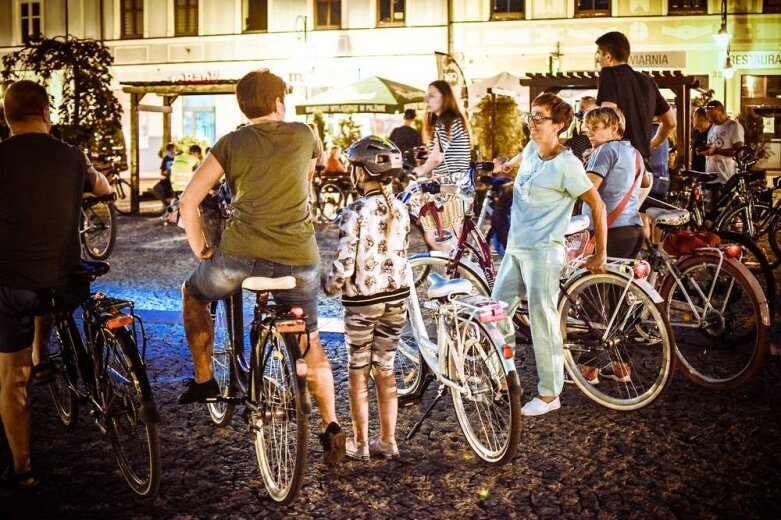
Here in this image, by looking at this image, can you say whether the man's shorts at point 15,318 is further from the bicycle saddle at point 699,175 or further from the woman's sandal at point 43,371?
the bicycle saddle at point 699,175

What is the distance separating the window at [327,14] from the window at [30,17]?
1126 centimetres

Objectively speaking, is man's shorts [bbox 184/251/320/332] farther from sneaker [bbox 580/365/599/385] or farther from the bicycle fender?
sneaker [bbox 580/365/599/385]

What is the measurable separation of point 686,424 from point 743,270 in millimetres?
1162

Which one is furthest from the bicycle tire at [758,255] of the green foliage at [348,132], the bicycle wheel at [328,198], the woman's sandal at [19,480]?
the green foliage at [348,132]

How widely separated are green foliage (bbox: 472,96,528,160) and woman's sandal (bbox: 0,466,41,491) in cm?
1482

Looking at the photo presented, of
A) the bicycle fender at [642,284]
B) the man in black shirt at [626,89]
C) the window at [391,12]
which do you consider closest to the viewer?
the bicycle fender at [642,284]

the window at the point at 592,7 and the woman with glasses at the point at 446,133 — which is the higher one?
the window at the point at 592,7

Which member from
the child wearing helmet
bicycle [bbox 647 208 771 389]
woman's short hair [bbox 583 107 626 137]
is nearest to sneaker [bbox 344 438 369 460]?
the child wearing helmet

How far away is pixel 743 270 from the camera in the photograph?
565 cm

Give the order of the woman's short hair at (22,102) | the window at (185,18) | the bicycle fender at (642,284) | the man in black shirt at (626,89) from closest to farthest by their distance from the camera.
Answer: the woman's short hair at (22,102)
the bicycle fender at (642,284)
the man in black shirt at (626,89)
the window at (185,18)

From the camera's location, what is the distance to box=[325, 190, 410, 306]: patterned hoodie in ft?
13.9

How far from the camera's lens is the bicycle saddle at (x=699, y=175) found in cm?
1048

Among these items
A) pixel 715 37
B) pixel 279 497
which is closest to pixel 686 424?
pixel 279 497

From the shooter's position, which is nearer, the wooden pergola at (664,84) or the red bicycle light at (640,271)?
the red bicycle light at (640,271)
